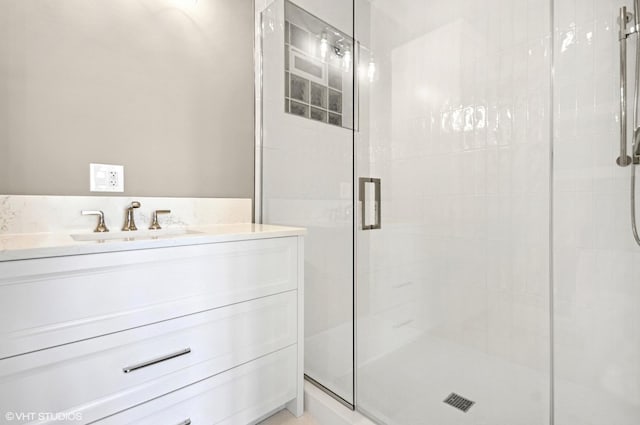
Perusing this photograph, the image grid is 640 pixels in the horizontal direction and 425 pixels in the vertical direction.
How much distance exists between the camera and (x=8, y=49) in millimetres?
1159

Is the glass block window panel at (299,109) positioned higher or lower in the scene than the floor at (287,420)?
higher

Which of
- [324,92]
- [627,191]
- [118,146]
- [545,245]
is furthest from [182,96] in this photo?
[627,191]

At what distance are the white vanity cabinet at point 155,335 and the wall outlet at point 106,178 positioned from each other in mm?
578

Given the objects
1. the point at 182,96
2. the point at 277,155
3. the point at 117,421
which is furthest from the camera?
the point at 277,155

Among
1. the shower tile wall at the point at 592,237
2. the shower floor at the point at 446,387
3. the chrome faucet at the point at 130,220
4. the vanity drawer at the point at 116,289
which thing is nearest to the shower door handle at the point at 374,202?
the vanity drawer at the point at 116,289

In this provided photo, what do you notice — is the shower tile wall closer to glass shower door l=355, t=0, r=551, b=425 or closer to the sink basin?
glass shower door l=355, t=0, r=551, b=425

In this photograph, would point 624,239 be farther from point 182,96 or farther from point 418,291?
point 182,96

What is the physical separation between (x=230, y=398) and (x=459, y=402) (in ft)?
3.21

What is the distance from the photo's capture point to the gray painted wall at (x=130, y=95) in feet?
3.92

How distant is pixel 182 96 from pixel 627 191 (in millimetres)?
1971

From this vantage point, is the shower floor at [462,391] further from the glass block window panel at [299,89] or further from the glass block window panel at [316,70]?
the glass block window panel at [299,89]

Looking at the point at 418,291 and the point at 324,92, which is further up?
the point at 324,92

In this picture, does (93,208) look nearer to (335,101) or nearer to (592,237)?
(335,101)

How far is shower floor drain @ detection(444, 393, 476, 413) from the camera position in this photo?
1.34m
